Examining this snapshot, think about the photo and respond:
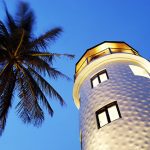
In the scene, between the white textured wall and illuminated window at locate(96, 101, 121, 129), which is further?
illuminated window at locate(96, 101, 121, 129)

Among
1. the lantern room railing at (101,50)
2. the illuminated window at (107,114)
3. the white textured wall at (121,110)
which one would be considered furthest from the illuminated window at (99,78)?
the illuminated window at (107,114)

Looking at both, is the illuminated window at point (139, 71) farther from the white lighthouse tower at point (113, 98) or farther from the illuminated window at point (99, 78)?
the illuminated window at point (99, 78)

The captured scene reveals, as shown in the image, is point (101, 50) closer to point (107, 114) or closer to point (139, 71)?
point (139, 71)

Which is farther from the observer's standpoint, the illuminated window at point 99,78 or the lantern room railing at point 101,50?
the lantern room railing at point 101,50

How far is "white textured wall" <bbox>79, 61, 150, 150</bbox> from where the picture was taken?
12.9 metres

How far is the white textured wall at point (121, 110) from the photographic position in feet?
42.3

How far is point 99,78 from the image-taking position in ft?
59.1

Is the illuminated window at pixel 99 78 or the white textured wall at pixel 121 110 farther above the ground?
the illuminated window at pixel 99 78

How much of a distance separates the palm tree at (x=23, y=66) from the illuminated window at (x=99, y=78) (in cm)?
276

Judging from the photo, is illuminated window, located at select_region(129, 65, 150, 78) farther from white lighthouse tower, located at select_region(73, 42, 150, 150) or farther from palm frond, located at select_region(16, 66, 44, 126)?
palm frond, located at select_region(16, 66, 44, 126)

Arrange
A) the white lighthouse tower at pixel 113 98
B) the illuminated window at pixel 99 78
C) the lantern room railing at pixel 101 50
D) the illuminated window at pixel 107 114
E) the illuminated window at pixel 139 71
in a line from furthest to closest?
the lantern room railing at pixel 101 50, the illuminated window at pixel 139 71, the illuminated window at pixel 99 78, the illuminated window at pixel 107 114, the white lighthouse tower at pixel 113 98

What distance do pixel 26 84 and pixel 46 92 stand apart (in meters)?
1.20

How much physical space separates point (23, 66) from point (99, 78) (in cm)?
490

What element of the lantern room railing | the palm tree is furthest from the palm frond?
the lantern room railing
